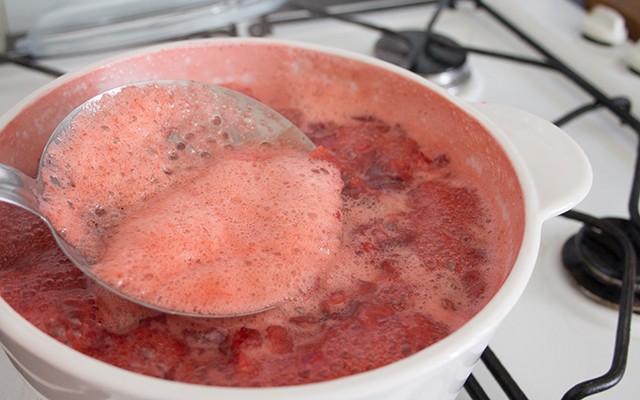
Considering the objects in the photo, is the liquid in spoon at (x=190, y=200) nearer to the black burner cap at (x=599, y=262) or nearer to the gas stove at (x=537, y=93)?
the gas stove at (x=537, y=93)

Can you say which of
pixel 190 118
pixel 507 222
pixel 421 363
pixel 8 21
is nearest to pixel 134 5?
pixel 8 21

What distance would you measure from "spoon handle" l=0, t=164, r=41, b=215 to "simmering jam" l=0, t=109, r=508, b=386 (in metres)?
0.05

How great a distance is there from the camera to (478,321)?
37cm

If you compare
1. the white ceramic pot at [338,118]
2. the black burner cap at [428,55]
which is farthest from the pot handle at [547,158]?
the black burner cap at [428,55]

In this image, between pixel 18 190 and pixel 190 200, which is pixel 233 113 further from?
pixel 18 190

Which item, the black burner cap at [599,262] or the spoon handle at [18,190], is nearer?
the spoon handle at [18,190]

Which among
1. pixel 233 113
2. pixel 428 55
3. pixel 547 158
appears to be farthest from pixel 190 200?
pixel 428 55

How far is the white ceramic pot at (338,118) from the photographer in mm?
332

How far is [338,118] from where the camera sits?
2.28 feet

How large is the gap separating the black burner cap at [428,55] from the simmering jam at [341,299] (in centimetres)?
26

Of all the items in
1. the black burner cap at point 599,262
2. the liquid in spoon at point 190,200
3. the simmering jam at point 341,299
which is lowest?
the black burner cap at point 599,262

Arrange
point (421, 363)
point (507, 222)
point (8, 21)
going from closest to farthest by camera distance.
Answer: point (421, 363) < point (507, 222) < point (8, 21)

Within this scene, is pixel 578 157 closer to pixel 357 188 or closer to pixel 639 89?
pixel 357 188

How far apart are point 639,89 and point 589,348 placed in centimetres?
41
